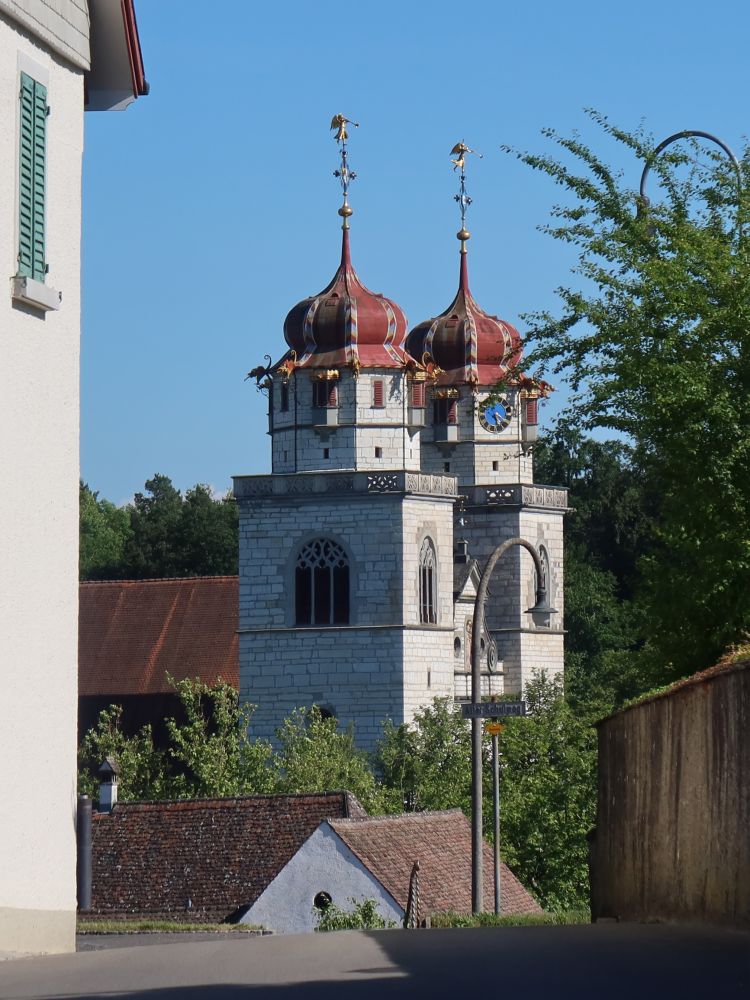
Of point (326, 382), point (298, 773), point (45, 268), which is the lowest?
point (298, 773)

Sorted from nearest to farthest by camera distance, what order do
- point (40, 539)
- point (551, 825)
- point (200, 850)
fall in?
point (40, 539), point (200, 850), point (551, 825)

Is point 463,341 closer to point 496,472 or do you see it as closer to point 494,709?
point 496,472

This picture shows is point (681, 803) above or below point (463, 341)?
below

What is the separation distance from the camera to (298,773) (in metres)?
59.6

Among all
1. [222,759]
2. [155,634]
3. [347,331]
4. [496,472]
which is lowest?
[222,759]

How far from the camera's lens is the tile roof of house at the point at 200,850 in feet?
123

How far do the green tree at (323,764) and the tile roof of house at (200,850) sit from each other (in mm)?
13702

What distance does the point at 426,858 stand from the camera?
3647 cm

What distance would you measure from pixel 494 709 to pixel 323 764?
3650 cm

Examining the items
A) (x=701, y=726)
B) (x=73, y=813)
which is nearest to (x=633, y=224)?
(x=701, y=726)

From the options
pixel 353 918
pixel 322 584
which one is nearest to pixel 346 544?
pixel 322 584

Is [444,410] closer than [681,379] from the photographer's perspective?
No

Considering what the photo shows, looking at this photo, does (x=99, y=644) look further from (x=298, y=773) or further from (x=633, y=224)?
(x=633, y=224)

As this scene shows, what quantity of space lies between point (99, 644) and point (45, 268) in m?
71.5
